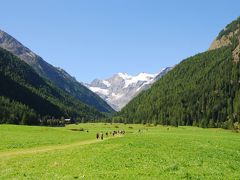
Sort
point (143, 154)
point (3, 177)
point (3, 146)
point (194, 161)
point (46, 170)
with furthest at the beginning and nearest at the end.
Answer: point (3, 146)
point (143, 154)
point (194, 161)
point (46, 170)
point (3, 177)

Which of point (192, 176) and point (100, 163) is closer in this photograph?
point (192, 176)

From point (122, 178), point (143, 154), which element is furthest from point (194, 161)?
point (122, 178)

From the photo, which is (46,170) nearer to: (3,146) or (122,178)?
(122,178)

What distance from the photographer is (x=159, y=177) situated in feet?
94.5

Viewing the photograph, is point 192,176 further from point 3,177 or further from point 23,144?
point 23,144

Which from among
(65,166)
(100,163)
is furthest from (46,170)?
(100,163)

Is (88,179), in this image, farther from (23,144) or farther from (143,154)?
(23,144)

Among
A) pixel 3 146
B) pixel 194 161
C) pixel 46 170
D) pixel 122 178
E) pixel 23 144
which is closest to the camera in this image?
pixel 122 178

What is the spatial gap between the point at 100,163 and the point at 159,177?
29.1 feet

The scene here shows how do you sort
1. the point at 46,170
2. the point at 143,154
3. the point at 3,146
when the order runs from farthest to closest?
the point at 3,146 → the point at 143,154 → the point at 46,170

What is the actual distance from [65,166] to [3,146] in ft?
109

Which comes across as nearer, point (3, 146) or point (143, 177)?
point (143, 177)

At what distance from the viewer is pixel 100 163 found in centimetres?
3644

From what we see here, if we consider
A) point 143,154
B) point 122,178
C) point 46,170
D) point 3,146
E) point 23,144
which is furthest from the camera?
point 23,144
